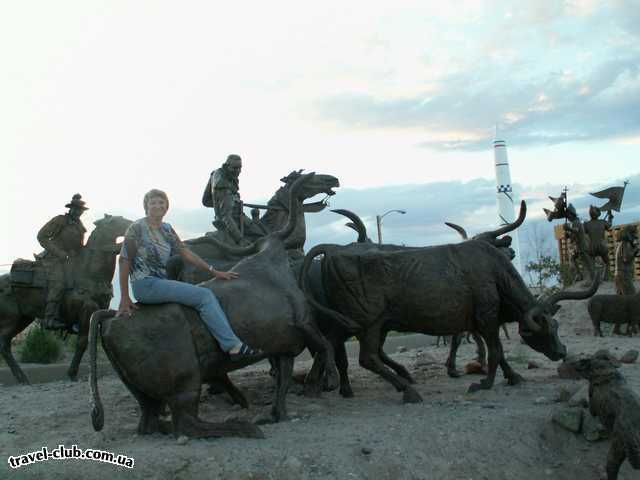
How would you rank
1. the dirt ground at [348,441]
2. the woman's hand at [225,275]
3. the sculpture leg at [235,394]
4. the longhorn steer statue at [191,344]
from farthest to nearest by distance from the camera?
the sculpture leg at [235,394]
the woman's hand at [225,275]
the longhorn steer statue at [191,344]
the dirt ground at [348,441]

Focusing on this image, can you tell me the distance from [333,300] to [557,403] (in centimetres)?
255

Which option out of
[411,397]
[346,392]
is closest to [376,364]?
[411,397]

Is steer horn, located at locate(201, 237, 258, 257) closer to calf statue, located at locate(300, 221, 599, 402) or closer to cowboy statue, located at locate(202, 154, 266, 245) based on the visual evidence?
calf statue, located at locate(300, 221, 599, 402)

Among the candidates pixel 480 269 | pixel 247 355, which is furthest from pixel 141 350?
pixel 480 269

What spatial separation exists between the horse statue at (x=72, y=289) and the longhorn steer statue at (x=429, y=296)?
4.30m

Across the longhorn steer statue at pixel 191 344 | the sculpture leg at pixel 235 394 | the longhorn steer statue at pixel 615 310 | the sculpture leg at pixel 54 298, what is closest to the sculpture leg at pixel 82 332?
the sculpture leg at pixel 54 298

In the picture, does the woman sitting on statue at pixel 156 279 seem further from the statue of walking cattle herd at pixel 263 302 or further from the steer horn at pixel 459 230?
the steer horn at pixel 459 230

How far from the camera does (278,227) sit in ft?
31.6

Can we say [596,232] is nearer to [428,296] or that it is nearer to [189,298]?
[428,296]

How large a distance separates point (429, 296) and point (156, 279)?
3.16 m

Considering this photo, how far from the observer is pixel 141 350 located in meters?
5.56

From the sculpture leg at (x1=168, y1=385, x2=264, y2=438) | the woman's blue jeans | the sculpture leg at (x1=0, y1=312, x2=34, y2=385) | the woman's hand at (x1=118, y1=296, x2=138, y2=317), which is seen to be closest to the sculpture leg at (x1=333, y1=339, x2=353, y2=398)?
the sculpture leg at (x1=168, y1=385, x2=264, y2=438)

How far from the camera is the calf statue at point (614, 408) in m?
4.95

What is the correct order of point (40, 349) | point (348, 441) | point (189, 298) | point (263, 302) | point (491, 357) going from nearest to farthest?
point (348, 441)
point (189, 298)
point (263, 302)
point (491, 357)
point (40, 349)
